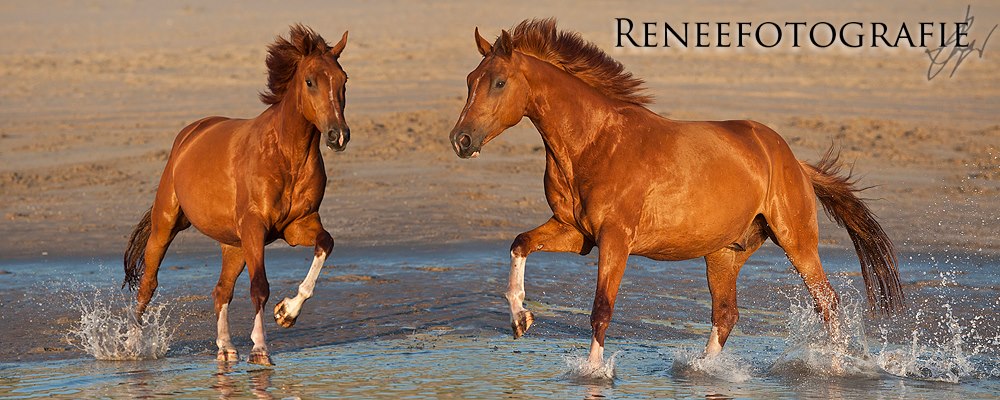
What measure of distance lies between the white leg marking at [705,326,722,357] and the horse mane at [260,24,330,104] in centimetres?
243

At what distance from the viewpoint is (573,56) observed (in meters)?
6.92

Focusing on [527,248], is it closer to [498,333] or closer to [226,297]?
[498,333]

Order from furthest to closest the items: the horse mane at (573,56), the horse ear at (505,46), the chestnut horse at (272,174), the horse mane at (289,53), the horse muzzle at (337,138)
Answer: the horse mane at (289,53) < the chestnut horse at (272,174) < the horse mane at (573,56) < the horse muzzle at (337,138) < the horse ear at (505,46)

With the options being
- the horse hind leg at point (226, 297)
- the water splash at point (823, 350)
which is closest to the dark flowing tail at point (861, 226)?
the water splash at point (823, 350)

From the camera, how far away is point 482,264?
34.2ft

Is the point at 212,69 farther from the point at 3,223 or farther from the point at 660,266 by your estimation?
the point at 660,266

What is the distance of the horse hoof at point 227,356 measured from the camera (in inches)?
287

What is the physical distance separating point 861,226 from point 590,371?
6.96 ft

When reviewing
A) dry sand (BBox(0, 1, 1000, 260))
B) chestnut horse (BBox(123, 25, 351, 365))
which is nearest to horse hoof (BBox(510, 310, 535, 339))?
chestnut horse (BBox(123, 25, 351, 365))

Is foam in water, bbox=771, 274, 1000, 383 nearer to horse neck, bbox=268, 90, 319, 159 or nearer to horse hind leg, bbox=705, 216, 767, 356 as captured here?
horse hind leg, bbox=705, 216, 767, 356

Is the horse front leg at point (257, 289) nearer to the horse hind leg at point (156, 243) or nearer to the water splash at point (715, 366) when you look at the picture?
the horse hind leg at point (156, 243)

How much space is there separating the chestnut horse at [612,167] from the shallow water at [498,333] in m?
0.56

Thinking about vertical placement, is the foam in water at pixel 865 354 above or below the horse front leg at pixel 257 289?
below

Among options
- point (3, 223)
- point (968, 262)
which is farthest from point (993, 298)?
point (3, 223)
